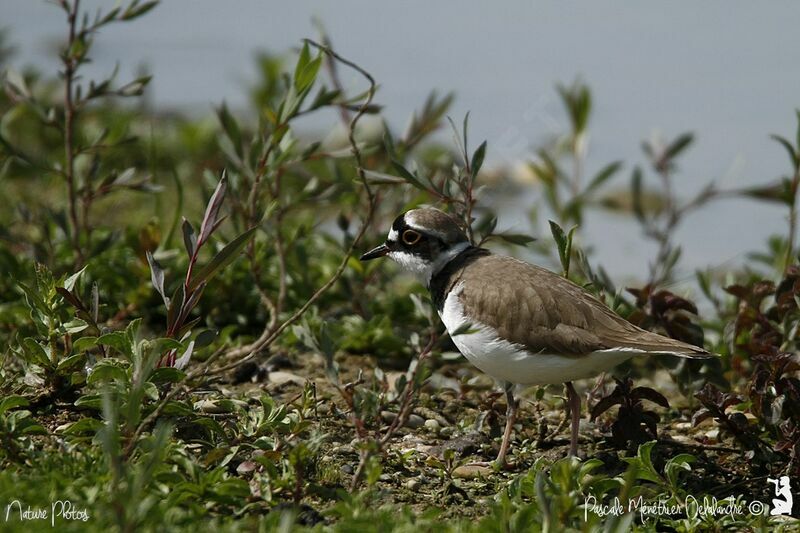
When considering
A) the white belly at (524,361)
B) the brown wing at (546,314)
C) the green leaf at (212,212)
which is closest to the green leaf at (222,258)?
the green leaf at (212,212)

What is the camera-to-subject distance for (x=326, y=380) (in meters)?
5.32

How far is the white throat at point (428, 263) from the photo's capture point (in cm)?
498

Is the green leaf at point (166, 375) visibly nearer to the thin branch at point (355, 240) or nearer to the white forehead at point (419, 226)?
the thin branch at point (355, 240)

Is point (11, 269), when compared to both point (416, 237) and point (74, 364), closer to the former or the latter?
point (74, 364)

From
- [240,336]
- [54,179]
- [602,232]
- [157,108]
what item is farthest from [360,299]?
[157,108]

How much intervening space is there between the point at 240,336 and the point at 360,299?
0.77 metres

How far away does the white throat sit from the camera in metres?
4.98

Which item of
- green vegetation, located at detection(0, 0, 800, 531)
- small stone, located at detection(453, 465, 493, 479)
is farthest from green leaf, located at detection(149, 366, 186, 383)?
small stone, located at detection(453, 465, 493, 479)

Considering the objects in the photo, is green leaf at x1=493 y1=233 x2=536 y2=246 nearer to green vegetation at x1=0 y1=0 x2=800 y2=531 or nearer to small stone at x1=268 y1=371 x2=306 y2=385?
green vegetation at x1=0 y1=0 x2=800 y2=531

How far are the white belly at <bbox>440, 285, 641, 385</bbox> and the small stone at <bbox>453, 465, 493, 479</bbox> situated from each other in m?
0.41

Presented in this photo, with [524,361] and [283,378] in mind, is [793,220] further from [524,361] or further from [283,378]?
[283,378]

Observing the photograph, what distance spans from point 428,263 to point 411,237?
0.54 feet

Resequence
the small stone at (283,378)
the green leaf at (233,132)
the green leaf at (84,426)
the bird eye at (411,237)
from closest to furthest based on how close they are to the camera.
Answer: the green leaf at (84,426) < the bird eye at (411,237) < the small stone at (283,378) < the green leaf at (233,132)

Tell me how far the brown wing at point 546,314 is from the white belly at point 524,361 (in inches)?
1.4
